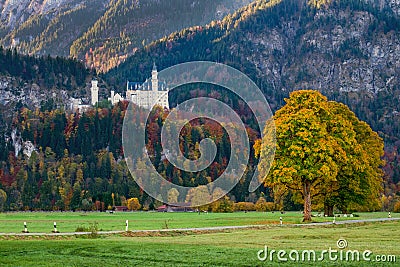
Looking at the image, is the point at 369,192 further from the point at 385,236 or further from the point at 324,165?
the point at 385,236

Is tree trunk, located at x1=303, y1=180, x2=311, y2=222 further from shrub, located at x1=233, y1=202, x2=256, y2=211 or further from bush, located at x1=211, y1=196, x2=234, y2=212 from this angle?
shrub, located at x1=233, y1=202, x2=256, y2=211

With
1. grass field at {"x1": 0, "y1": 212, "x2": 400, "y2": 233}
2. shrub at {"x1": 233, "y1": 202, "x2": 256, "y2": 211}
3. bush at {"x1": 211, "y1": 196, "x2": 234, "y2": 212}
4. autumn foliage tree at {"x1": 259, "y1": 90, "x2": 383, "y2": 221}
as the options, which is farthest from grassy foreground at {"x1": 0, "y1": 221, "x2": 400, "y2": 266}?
shrub at {"x1": 233, "y1": 202, "x2": 256, "y2": 211}

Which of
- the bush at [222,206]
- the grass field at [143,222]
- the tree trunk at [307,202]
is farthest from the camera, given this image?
the bush at [222,206]

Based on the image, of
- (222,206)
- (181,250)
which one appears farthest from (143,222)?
(222,206)

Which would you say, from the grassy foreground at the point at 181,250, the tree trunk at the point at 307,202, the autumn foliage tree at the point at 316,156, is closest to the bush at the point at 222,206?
the autumn foliage tree at the point at 316,156

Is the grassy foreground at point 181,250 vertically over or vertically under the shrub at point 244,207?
under

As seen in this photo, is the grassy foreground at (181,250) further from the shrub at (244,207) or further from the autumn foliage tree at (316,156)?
the shrub at (244,207)

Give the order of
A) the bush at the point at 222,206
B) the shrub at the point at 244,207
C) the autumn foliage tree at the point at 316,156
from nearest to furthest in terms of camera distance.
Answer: the autumn foliage tree at the point at 316,156, the bush at the point at 222,206, the shrub at the point at 244,207

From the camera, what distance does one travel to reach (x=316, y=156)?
7912cm

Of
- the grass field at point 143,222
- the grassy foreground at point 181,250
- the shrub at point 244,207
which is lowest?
the grassy foreground at point 181,250

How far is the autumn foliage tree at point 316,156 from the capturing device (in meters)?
79.1

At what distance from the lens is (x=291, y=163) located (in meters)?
78.9

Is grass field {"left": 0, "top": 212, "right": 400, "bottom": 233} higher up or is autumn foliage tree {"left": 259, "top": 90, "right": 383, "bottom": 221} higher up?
autumn foliage tree {"left": 259, "top": 90, "right": 383, "bottom": 221}

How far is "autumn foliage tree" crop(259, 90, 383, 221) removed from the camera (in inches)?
3113
